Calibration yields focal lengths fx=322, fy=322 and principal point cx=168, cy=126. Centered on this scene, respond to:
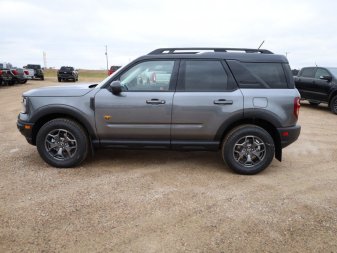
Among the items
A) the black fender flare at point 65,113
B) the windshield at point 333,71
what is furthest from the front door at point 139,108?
the windshield at point 333,71

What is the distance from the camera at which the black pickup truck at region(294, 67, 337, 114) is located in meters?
11.6

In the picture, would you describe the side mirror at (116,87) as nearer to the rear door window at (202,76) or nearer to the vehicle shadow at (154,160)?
the rear door window at (202,76)

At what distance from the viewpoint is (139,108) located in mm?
4758

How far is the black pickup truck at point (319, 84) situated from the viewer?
11.6 meters

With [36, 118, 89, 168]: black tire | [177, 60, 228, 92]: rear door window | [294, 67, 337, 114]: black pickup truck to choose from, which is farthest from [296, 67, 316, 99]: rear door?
[36, 118, 89, 168]: black tire

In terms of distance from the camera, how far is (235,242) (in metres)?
2.98

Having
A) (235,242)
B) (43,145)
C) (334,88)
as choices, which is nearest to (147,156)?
(43,145)

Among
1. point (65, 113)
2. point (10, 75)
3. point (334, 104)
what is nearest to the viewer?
point (65, 113)

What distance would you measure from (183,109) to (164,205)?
5.14ft

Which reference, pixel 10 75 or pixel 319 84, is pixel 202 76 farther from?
pixel 10 75

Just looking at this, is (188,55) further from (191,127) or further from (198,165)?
(198,165)

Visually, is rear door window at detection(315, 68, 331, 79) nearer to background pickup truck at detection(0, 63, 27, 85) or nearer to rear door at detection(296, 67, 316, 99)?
rear door at detection(296, 67, 316, 99)

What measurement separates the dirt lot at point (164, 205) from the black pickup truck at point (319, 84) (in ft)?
22.2

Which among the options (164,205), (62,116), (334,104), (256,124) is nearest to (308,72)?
(334,104)
